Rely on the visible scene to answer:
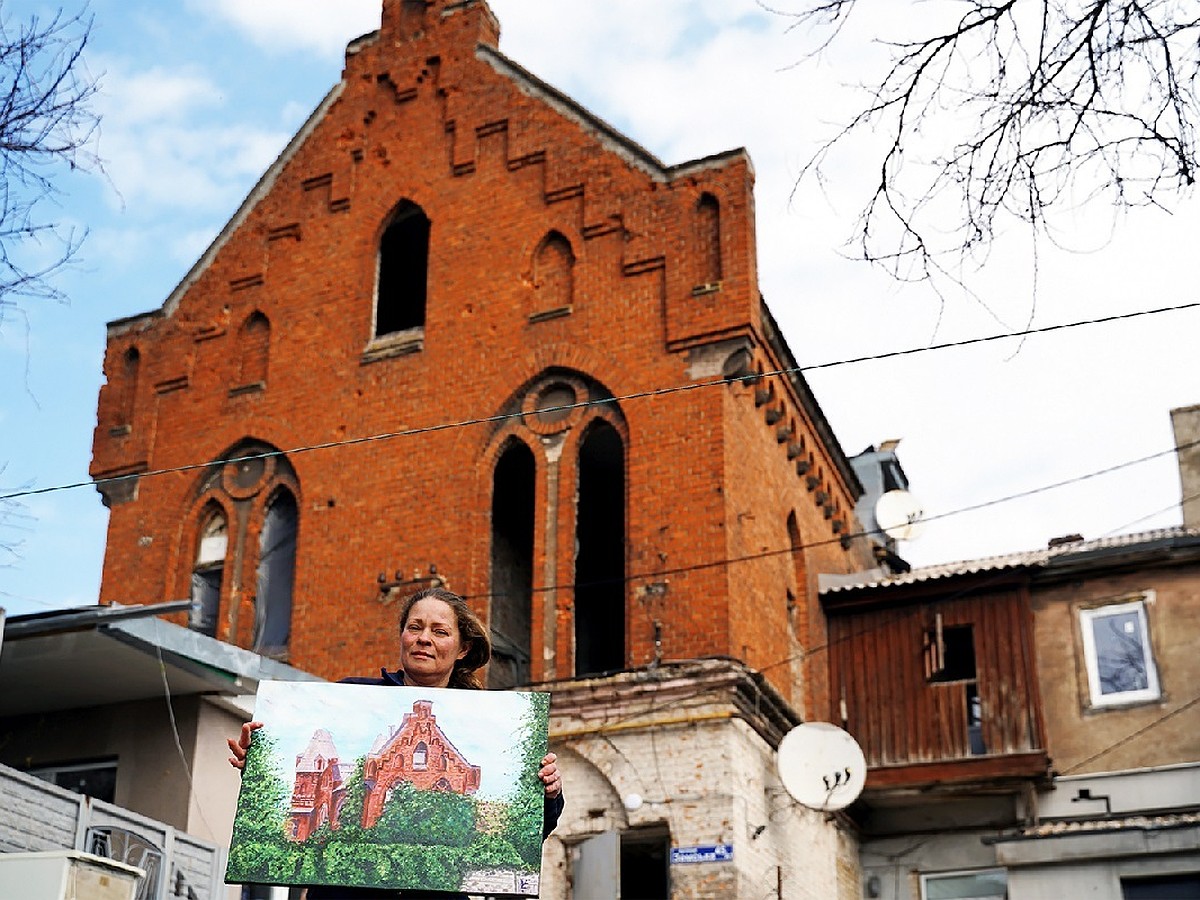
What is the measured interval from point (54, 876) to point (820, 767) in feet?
34.4

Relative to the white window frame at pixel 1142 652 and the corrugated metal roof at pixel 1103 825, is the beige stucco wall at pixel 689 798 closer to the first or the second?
the corrugated metal roof at pixel 1103 825

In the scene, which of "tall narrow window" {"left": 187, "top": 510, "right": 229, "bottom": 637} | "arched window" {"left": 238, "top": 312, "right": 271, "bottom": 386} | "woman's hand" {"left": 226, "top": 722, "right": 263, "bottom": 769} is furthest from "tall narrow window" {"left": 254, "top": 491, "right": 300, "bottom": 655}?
"woman's hand" {"left": 226, "top": 722, "right": 263, "bottom": 769}

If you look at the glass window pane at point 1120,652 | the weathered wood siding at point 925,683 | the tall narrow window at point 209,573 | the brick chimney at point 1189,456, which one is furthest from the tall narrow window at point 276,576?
the brick chimney at point 1189,456

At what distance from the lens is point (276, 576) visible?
21562 millimetres

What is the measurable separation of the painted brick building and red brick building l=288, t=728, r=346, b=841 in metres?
12.6

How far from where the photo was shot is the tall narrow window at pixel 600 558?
22062 mm

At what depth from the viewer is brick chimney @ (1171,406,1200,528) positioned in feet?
82.5

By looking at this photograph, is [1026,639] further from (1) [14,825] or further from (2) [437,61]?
(1) [14,825]

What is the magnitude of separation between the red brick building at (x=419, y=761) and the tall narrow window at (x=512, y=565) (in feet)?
48.5

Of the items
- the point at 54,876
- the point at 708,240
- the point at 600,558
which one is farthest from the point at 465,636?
the point at 600,558

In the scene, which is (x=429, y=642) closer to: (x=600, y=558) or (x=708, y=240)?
(x=708, y=240)

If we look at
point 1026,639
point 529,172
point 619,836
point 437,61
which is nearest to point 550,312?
point 529,172

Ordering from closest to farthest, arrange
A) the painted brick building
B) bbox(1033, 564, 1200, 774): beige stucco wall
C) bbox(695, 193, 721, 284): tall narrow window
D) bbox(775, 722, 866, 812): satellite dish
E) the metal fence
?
1. the metal fence
2. bbox(775, 722, 866, 812): satellite dish
3. the painted brick building
4. bbox(695, 193, 721, 284): tall narrow window
5. bbox(1033, 564, 1200, 774): beige stucco wall

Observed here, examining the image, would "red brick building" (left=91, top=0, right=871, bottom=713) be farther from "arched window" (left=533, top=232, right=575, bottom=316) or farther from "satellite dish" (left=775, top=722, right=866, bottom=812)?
"satellite dish" (left=775, top=722, right=866, bottom=812)
